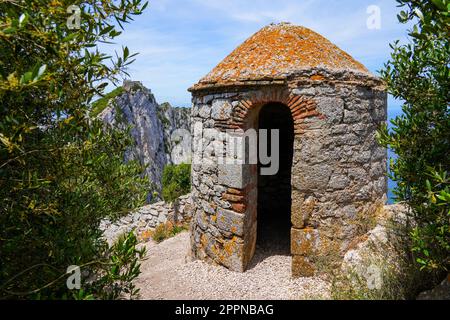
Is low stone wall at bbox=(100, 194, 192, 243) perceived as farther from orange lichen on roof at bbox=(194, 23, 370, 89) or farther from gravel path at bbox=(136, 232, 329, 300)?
orange lichen on roof at bbox=(194, 23, 370, 89)

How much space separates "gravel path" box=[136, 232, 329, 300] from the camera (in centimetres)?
Answer: 486

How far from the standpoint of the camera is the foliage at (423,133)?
2.70 meters

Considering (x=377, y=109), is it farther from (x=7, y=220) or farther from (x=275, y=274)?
(x=7, y=220)

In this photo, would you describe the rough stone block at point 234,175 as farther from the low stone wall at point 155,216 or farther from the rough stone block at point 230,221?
the low stone wall at point 155,216

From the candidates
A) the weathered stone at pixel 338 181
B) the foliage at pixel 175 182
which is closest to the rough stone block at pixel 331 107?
the weathered stone at pixel 338 181

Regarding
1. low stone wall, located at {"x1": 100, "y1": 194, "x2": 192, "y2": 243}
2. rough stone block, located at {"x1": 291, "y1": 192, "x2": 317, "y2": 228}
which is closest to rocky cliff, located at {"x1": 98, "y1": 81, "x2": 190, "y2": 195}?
low stone wall, located at {"x1": 100, "y1": 194, "x2": 192, "y2": 243}

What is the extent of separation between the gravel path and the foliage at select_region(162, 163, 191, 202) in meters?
6.49

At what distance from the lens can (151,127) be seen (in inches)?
1395

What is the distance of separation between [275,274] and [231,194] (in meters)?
1.67

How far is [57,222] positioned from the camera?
3006 millimetres

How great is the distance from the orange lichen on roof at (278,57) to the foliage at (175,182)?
7874 mm

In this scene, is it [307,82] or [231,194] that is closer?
[307,82]

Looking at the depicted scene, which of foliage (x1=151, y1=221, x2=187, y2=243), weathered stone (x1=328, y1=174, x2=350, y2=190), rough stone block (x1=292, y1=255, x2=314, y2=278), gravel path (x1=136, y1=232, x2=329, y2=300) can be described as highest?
weathered stone (x1=328, y1=174, x2=350, y2=190)

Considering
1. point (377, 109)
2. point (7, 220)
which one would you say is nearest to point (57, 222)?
point (7, 220)
